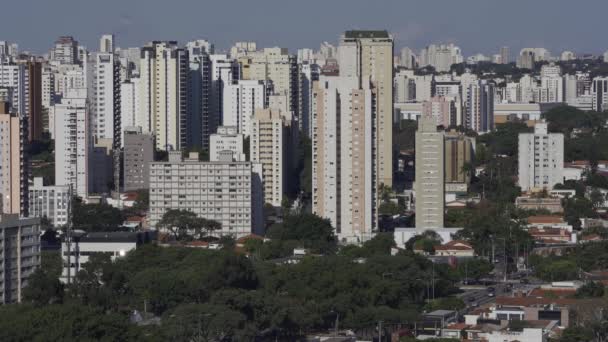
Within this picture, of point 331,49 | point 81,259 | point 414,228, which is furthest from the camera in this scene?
point 331,49

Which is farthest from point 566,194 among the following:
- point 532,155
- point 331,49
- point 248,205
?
point 331,49

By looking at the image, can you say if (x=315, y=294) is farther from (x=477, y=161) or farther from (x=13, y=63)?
(x=13, y=63)

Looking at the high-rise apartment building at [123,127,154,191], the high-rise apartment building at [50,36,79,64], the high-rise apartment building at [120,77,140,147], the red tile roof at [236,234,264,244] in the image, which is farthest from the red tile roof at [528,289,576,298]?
the high-rise apartment building at [50,36,79,64]

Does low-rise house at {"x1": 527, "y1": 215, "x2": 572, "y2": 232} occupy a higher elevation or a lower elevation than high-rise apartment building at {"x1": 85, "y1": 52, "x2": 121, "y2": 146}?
lower

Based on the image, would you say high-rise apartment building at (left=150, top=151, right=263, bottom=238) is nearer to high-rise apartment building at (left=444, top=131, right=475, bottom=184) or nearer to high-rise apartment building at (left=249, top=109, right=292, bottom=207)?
high-rise apartment building at (left=249, top=109, right=292, bottom=207)

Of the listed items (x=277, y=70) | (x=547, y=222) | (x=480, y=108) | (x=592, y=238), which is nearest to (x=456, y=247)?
(x=592, y=238)

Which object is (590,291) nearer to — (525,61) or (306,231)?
(306,231)

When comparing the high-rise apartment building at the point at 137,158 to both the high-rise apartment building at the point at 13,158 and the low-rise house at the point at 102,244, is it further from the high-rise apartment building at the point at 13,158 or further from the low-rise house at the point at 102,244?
the low-rise house at the point at 102,244
